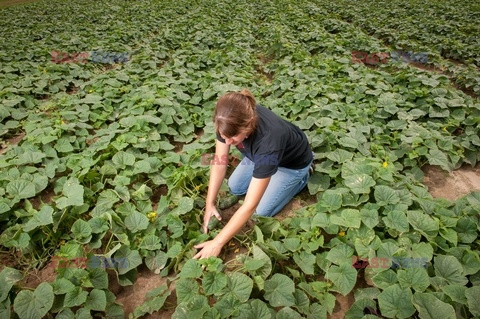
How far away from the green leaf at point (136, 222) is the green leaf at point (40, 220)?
2.12ft

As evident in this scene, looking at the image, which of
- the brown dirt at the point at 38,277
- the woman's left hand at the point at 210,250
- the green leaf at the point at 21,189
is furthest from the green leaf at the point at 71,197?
the woman's left hand at the point at 210,250

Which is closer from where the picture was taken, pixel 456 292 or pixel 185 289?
pixel 456 292

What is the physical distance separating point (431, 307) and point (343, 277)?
1.75 ft

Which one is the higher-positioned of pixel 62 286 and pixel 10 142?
pixel 62 286

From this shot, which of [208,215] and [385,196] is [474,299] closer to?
[385,196]

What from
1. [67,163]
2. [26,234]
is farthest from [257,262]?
[67,163]

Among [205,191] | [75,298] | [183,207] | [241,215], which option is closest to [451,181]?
[241,215]

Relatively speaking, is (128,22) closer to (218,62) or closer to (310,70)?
(218,62)

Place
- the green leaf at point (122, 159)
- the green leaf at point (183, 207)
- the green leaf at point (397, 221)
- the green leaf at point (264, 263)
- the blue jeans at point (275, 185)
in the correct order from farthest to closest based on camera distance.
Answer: the green leaf at point (122, 159), the blue jeans at point (275, 185), the green leaf at point (183, 207), the green leaf at point (397, 221), the green leaf at point (264, 263)

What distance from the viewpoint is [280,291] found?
193cm

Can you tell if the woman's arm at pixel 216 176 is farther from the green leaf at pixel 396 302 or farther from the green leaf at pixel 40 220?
the green leaf at pixel 396 302

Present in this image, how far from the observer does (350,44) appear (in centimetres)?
756

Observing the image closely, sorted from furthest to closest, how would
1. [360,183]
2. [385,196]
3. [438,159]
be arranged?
[438,159] < [360,183] < [385,196]

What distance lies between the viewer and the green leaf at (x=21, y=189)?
8.65 feet
